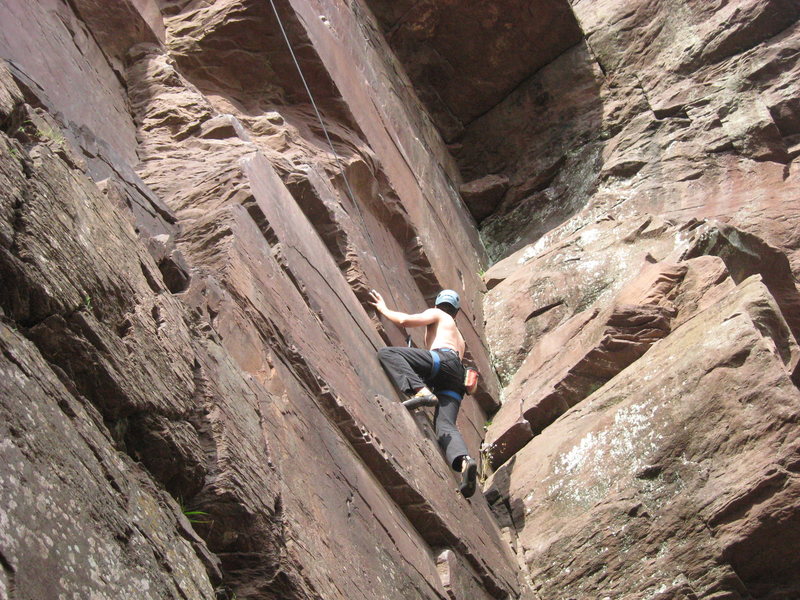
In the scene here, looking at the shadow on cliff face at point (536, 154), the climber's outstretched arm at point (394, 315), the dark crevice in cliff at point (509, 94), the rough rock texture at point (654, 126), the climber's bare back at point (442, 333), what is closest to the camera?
the climber's outstretched arm at point (394, 315)

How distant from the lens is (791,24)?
12.9m

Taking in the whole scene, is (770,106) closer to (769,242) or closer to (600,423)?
(769,242)

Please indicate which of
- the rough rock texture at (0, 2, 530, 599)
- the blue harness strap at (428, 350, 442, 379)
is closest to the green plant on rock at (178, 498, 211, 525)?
the rough rock texture at (0, 2, 530, 599)

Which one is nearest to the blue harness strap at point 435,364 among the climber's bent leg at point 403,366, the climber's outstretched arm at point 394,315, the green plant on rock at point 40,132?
the climber's bent leg at point 403,366

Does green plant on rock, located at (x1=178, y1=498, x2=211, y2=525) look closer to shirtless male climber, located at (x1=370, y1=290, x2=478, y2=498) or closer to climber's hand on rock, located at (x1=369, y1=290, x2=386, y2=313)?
shirtless male climber, located at (x1=370, y1=290, x2=478, y2=498)

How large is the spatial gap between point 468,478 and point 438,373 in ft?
3.61

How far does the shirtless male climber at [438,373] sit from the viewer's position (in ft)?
23.2

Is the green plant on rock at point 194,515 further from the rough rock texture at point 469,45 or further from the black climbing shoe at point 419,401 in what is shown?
the rough rock texture at point 469,45

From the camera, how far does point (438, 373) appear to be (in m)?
7.68

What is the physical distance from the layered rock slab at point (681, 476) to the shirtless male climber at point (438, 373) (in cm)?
97

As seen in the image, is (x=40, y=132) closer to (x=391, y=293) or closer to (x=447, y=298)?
(x=391, y=293)

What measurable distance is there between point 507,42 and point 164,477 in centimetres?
1236

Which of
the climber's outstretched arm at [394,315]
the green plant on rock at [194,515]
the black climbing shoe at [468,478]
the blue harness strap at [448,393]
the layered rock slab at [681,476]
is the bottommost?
the layered rock slab at [681,476]

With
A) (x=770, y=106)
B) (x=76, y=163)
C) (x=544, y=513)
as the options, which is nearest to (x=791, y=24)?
(x=770, y=106)
